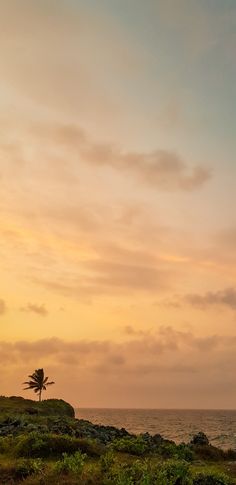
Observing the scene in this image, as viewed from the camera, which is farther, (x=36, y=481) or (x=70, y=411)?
(x=70, y=411)

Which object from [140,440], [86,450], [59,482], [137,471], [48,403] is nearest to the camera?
[59,482]

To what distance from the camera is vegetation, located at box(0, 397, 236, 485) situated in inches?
818

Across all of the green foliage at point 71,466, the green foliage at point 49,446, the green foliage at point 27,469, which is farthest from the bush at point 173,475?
the green foliage at point 49,446

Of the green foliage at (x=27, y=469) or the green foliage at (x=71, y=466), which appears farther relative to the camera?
the green foliage at (x=27, y=469)

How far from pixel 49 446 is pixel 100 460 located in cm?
572

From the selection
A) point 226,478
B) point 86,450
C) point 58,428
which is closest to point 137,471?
point 226,478

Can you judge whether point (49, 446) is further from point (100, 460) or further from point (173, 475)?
point (173, 475)

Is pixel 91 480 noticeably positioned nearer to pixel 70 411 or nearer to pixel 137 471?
pixel 137 471

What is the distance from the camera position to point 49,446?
2970 cm

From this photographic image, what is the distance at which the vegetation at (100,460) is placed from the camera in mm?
20781

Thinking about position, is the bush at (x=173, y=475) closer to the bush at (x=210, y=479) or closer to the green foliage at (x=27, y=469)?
the bush at (x=210, y=479)

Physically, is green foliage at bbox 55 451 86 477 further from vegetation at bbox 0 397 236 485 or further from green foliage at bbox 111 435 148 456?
green foliage at bbox 111 435 148 456

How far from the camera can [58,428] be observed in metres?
38.3

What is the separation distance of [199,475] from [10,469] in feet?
28.5
